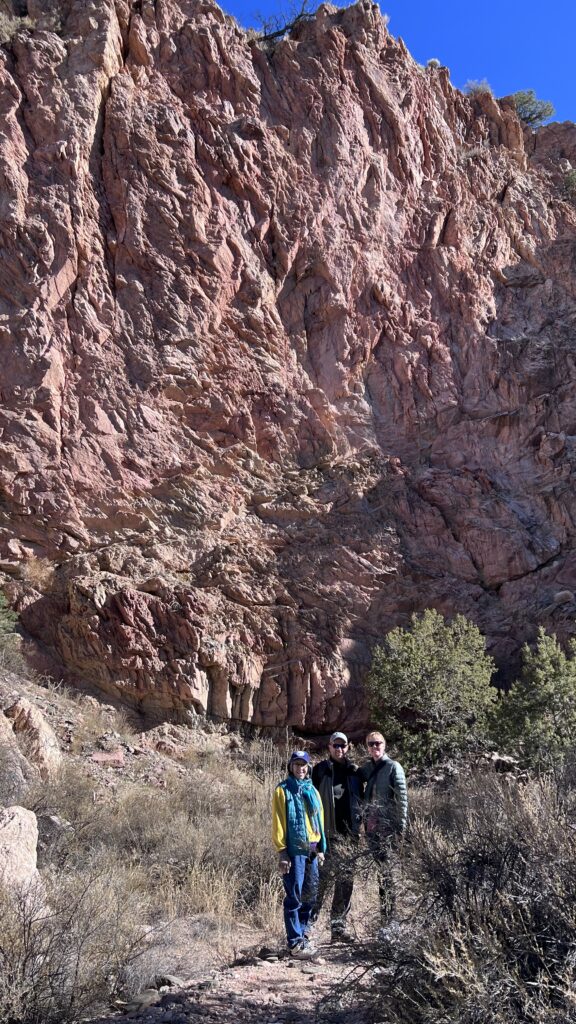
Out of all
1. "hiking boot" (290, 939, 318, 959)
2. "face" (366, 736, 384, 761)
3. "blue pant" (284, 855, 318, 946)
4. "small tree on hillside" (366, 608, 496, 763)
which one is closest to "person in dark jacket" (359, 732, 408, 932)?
"face" (366, 736, 384, 761)

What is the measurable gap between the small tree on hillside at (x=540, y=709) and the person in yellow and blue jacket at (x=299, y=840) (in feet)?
22.9

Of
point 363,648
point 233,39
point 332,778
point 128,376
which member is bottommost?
point 332,778

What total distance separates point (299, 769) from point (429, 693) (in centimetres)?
801

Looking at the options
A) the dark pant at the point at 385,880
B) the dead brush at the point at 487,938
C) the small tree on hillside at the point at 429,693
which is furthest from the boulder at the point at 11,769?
the small tree on hillside at the point at 429,693

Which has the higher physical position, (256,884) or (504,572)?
(504,572)

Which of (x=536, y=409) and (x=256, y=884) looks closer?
(x=256, y=884)

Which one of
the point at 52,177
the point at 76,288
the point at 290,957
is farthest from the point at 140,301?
the point at 290,957

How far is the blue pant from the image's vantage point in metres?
5.63

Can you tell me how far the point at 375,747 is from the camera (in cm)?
641

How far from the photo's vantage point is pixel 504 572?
17062mm

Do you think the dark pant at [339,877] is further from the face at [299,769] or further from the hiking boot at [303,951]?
the face at [299,769]

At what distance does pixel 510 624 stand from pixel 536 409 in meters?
6.26

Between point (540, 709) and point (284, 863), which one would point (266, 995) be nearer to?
point (284, 863)

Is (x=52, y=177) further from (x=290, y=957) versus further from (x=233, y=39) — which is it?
(x=290, y=957)
